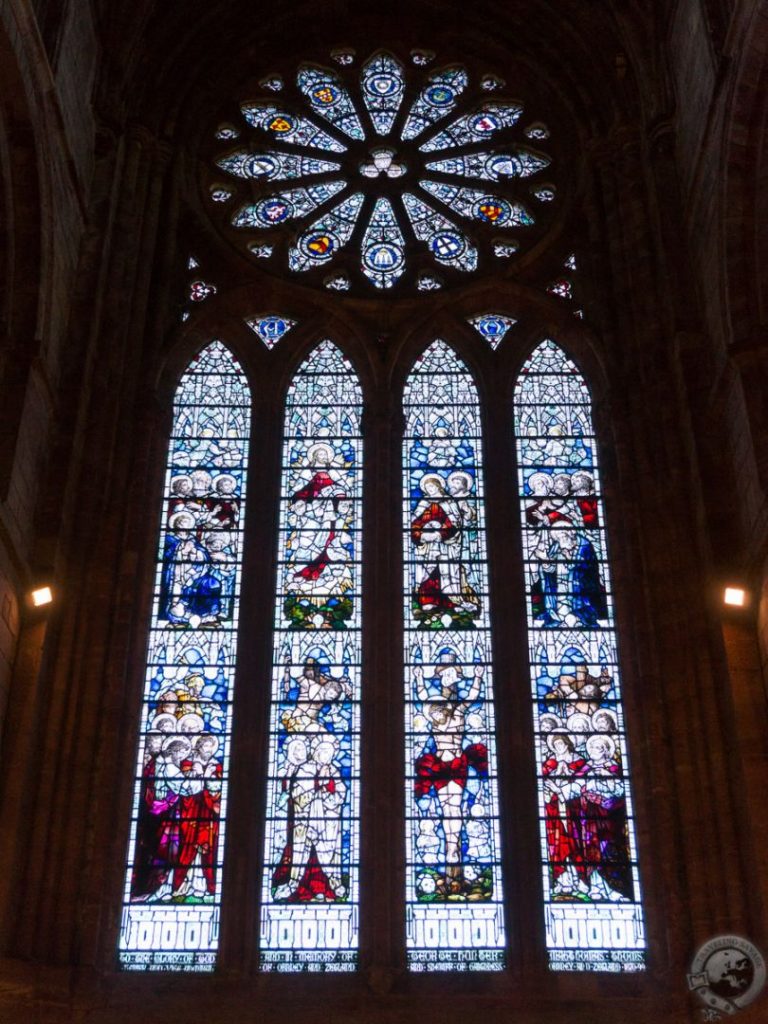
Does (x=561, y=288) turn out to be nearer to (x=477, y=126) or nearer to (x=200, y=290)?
(x=477, y=126)

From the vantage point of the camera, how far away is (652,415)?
1384 centimetres

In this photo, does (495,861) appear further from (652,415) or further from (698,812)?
(652,415)

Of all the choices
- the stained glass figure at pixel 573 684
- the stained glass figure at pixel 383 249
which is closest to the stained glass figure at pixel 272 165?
the stained glass figure at pixel 383 249

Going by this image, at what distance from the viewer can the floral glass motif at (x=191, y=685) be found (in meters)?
12.0

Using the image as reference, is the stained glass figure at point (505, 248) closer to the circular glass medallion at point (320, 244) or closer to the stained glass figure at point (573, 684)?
the stained glass figure at point (573, 684)

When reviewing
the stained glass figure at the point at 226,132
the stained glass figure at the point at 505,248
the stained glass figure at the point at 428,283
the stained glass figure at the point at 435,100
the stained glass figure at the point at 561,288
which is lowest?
the stained glass figure at the point at 561,288

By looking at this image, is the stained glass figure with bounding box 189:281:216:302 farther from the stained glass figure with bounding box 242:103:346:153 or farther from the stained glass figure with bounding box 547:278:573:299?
the stained glass figure with bounding box 547:278:573:299

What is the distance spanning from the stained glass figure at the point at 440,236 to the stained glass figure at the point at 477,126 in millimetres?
843

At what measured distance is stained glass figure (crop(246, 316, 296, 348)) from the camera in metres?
15.6

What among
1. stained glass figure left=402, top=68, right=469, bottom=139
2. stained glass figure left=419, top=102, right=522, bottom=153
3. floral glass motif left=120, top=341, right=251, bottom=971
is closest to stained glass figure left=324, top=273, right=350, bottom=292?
floral glass motif left=120, top=341, right=251, bottom=971

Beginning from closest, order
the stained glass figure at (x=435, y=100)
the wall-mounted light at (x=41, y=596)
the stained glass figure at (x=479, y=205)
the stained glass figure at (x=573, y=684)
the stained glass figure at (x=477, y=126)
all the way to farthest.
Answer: the stained glass figure at (x=573, y=684) < the wall-mounted light at (x=41, y=596) < the stained glass figure at (x=479, y=205) < the stained glass figure at (x=477, y=126) < the stained glass figure at (x=435, y=100)

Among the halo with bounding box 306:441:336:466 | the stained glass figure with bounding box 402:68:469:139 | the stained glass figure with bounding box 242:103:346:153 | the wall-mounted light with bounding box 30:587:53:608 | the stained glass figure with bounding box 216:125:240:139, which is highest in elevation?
the stained glass figure with bounding box 402:68:469:139

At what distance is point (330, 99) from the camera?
705 inches

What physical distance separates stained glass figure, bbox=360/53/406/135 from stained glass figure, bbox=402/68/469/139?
22cm
